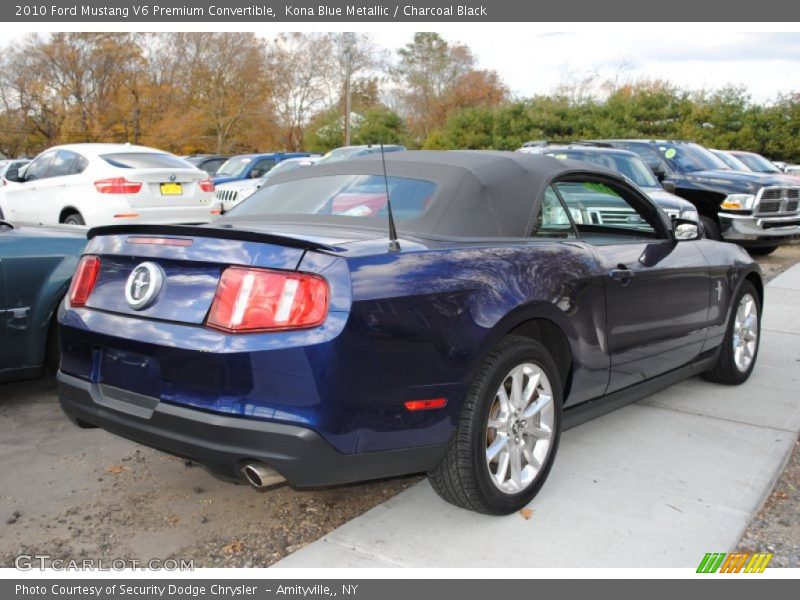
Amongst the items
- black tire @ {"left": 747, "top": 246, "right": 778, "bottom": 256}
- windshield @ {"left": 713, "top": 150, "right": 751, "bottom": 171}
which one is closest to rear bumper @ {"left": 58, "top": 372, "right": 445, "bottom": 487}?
black tire @ {"left": 747, "top": 246, "right": 778, "bottom": 256}

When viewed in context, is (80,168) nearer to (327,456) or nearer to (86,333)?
(86,333)

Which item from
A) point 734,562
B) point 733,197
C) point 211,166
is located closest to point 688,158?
point 733,197

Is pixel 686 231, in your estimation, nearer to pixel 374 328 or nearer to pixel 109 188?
pixel 374 328

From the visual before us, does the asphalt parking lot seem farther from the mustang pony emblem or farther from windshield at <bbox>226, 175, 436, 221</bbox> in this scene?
windshield at <bbox>226, 175, 436, 221</bbox>

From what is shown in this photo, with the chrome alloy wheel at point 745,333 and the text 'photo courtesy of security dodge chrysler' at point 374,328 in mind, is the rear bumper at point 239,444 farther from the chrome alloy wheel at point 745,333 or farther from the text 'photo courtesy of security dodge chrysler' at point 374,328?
the chrome alloy wheel at point 745,333

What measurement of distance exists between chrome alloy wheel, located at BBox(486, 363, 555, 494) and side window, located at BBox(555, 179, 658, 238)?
1.08m

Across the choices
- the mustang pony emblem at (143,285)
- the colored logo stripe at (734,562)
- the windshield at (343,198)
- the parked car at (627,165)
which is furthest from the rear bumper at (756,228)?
the mustang pony emblem at (143,285)

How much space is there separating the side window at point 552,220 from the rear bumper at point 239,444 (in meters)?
1.25

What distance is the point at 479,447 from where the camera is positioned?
2.93 meters

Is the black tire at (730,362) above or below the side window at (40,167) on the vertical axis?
below

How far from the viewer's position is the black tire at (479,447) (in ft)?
9.52

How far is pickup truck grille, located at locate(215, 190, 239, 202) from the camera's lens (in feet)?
52.6

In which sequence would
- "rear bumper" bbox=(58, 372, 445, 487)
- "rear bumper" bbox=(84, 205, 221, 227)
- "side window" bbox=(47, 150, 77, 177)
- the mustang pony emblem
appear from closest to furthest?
1. "rear bumper" bbox=(58, 372, 445, 487)
2. the mustang pony emblem
3. "rear bumper" bbox=(84, 205, 221, 227)
4. "side window" bbox=(47, 150, 77, 177)

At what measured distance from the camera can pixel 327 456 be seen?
8.36ft
